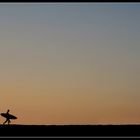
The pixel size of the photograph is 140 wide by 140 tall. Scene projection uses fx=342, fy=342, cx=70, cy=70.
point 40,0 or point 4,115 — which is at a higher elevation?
point 4,115

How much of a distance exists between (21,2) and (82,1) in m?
0.82

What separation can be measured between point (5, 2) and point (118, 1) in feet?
5.02
